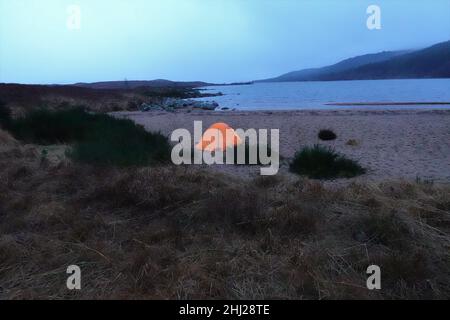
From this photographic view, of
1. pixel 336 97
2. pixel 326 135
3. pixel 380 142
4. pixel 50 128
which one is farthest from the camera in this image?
pixel 336 97

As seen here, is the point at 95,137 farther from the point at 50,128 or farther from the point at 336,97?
the point at 336,97

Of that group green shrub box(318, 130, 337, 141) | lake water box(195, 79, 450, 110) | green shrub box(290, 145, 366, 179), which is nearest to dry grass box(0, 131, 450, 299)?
green shrub box(290, 145, 366, 179)

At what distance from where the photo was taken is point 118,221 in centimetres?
456

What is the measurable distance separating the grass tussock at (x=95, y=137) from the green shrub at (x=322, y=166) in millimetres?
2793

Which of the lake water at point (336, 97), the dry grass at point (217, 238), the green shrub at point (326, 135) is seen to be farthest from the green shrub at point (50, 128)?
the lake water at point (336, 97)

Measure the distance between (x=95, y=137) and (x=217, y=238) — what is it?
22.2ft

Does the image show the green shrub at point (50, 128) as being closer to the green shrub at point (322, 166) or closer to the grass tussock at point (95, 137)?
the grass tussock at point (95, 137)

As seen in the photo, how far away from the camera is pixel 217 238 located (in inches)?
159

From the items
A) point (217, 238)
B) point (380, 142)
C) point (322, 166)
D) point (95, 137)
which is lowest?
point (380, 142)

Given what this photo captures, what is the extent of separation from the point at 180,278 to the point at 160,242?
0.76 meters

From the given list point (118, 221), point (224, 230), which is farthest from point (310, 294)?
point (118, 221)

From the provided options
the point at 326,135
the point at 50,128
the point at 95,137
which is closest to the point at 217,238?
the point at 95,137

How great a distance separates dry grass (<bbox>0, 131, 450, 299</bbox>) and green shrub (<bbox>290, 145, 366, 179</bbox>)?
2278 millimetres
